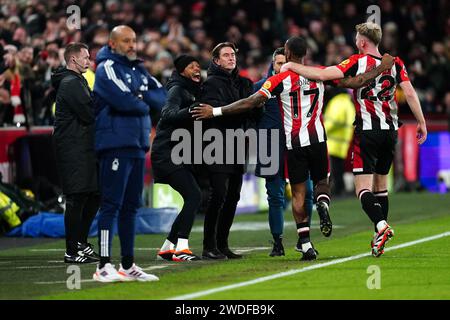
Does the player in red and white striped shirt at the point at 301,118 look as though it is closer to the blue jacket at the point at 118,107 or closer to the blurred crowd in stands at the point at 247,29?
the blue jacket at the point at 118,107

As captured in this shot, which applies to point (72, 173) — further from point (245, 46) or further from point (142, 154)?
point (245, 46)

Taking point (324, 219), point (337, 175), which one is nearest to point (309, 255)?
point (324, 219)

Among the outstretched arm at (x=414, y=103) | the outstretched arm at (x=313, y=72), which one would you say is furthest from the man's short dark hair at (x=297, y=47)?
the outstretched arm at (x=414, y=103)

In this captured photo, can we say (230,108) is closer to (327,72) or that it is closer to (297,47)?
(297,47)

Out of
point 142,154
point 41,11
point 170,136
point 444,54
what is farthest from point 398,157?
point 142,154

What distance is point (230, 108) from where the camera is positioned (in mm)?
11742

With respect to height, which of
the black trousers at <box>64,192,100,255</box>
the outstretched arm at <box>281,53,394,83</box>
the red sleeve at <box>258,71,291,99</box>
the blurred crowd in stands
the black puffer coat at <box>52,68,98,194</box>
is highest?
the blurred crowd in stands

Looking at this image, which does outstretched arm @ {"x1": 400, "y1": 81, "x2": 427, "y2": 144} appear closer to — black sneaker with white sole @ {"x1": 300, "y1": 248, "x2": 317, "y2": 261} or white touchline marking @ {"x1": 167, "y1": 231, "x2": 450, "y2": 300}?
white touchline marking @ {"x1": 167, "y1": 231, "x2": 450, "y2": 300}

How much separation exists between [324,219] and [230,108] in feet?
4.50

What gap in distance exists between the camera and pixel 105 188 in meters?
10.0

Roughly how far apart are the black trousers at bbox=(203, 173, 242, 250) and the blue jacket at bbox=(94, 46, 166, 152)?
198cm

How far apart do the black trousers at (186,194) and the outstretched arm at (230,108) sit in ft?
2.29

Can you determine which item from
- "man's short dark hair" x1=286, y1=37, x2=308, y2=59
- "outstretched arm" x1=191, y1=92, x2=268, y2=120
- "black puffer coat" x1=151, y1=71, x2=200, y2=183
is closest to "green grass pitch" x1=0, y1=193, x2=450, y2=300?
"black puffer coat" x1=151, y1=71, x2=200, y2=183

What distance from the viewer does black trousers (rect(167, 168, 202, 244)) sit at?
12156 mm
